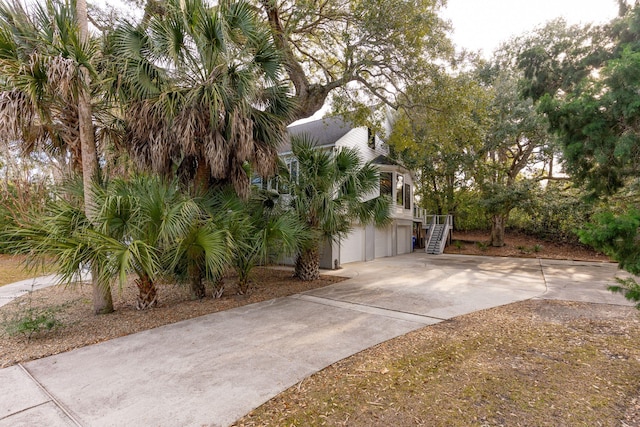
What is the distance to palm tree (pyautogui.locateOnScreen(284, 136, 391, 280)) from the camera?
8.35 metres

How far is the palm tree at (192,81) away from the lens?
5887mm

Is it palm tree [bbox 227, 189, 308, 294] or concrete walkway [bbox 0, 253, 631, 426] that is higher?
palm tree [bbox 227, 189, 308, 294]

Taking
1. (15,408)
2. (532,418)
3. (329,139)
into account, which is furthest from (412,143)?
(15,408)

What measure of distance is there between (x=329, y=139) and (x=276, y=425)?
12039mm

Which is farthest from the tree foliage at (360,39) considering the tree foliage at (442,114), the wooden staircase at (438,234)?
the wooden staircase at (438,234)

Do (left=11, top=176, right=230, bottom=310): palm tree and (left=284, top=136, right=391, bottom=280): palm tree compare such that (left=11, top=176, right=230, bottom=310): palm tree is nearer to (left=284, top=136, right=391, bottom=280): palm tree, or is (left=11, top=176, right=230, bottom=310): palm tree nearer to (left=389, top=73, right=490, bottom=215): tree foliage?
(left=284, top=136, right=391, bottom=280): palm tree

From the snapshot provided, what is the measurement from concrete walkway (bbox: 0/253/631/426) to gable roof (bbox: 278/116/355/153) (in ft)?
22.7

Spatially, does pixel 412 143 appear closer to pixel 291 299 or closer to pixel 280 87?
pixel 280 87

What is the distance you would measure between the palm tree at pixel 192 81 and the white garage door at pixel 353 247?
761 centimetres

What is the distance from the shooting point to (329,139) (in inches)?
536

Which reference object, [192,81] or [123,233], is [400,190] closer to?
[192,81]

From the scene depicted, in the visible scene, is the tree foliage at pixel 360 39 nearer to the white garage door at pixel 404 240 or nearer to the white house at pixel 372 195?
the white house at pixel 372 195

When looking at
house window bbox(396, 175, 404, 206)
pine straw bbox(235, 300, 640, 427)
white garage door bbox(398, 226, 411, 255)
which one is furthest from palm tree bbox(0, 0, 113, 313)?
white garage door bbox(398, 226, 411, 255)

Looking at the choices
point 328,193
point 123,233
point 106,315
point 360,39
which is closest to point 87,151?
point 123,233
